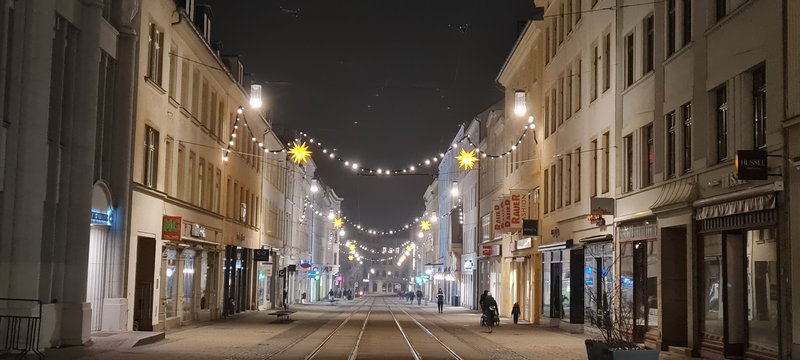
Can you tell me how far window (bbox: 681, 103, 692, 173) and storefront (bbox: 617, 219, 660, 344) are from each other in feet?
8.33

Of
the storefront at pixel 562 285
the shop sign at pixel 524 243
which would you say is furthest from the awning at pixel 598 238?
the shop sign at pixel 524 243

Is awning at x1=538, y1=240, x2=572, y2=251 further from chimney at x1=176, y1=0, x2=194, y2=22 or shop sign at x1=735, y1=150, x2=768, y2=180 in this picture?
shop sign at x1=735, y1=150, x2=768, y2=180

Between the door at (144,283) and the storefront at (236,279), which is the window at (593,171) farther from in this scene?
the storefront at (236,279)

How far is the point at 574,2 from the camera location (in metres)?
35.3

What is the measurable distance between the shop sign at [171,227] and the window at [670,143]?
51.6 ft

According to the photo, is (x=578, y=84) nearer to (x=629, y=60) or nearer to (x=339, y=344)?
(x=629, y=60)

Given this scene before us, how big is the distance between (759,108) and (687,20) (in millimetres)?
4901

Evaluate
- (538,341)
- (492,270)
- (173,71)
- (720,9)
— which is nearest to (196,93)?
(173,71)

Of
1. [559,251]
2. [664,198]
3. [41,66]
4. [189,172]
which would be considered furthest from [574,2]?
[41,66]

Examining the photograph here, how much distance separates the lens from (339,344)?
26.7m

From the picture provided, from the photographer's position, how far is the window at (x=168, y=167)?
3093cm

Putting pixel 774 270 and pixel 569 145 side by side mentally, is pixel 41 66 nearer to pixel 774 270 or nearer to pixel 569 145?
pixel 774 270

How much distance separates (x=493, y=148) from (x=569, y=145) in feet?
71.4

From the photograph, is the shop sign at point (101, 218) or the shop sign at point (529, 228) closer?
the shop sign at point (101, 218)
